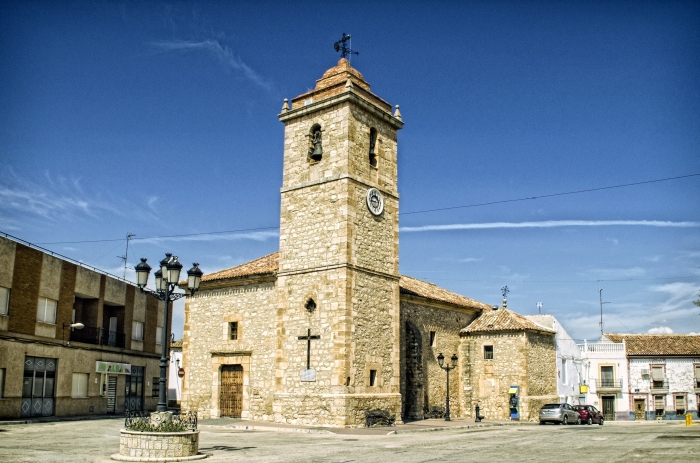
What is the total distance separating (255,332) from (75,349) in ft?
36.6

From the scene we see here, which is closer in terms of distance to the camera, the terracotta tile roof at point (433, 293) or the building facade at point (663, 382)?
the terracotta tile roof at point (433, 293)

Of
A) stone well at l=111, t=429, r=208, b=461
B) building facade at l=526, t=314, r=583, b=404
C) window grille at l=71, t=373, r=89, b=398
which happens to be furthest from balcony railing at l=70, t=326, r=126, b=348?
building facade at l=526, t=314, r=583, b=404

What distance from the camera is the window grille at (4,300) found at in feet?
86.1

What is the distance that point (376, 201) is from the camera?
25281mm

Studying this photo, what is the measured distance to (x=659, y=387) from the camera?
4444 cm

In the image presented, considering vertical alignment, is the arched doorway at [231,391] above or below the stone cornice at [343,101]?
below

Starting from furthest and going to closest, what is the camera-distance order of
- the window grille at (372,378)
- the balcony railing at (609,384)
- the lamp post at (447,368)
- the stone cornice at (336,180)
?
1. the balcony railing at (609,384)
2. the lamp post at (447,368)
3. the stone cornice at (336,180)
4. the window grille at (372,378)

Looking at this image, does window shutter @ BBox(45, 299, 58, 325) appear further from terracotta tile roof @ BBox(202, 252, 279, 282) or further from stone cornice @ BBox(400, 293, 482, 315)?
stone cornice @ BBox(400, 293, 482, 315)

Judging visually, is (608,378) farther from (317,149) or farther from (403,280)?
(317,149)

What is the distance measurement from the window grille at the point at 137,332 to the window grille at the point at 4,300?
1035cm

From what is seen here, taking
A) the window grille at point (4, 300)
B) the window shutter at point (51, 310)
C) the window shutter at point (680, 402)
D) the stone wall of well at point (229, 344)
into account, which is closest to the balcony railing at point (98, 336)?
the window shutter at point (51, 310)

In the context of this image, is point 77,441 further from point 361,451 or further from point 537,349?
point 537,349

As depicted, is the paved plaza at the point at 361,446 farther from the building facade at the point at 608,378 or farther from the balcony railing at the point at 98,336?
the building facade at the point at 608,378

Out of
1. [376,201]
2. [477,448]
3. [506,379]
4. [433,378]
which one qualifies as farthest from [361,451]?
[506,379]
